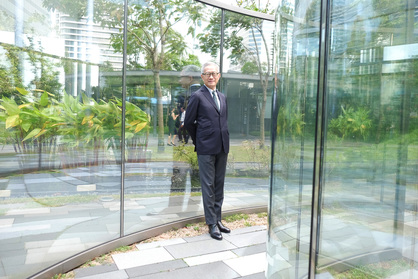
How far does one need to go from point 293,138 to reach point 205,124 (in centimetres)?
202

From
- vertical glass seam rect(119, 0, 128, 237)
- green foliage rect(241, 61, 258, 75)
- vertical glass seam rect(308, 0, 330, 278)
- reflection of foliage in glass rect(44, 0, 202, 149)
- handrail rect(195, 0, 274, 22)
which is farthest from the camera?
green foliage rect(241, 61, 258, 75)

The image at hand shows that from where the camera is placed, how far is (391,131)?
1399mm

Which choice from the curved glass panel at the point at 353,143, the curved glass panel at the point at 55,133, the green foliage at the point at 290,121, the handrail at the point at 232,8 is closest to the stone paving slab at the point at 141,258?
the curved glass panel at the point at 55,133

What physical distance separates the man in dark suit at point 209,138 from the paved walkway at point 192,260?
296 millimetres

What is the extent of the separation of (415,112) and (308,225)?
727mm

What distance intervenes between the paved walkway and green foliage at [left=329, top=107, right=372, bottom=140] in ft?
4.87

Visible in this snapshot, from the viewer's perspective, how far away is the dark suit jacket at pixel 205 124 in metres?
3.83

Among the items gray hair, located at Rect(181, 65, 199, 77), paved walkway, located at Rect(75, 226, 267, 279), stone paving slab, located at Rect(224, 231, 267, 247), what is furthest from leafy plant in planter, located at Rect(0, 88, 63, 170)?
stone paving slab, located at Rect(224, 231, 267, 247)

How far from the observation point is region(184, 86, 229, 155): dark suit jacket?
3.83 metres

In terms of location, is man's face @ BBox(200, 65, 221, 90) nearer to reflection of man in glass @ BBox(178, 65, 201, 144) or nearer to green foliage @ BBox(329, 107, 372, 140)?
reflection of man in glass @ BBox(178, 65, 201, 144)

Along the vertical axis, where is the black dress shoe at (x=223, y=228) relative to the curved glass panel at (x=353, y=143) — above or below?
below

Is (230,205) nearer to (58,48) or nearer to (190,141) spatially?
(190,141)

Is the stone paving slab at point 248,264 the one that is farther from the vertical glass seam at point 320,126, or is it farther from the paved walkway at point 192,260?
the vertical glass seam at point 320,126

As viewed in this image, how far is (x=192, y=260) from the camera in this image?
3.10 meters
